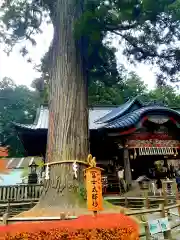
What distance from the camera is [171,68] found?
864 centimetres

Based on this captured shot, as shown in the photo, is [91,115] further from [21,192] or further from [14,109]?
[14,109]

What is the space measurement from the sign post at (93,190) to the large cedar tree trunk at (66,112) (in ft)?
4.11

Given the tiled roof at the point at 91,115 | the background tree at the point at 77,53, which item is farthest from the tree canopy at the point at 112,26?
the tiled roof at the point at 91,115

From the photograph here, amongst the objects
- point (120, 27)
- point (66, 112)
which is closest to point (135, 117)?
point (120, 27)

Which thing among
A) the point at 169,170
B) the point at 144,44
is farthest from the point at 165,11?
the point at 169,170

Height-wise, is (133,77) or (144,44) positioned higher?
(133,77)

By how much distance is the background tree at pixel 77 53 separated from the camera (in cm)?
606

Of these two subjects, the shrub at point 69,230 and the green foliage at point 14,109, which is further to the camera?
→ the green foliage at point 14,109

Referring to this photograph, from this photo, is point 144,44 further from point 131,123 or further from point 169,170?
point 169,170

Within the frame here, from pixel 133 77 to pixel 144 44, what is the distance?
30981 mm

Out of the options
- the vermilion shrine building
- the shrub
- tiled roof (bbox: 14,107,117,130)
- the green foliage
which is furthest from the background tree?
the green foliage

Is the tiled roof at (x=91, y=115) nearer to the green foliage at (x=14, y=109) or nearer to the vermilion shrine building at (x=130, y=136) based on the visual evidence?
the vermilion shrine building at (x=130, y=136)

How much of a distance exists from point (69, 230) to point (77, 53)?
5.24 meters

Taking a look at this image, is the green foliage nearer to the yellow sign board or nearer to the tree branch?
the tree branch
